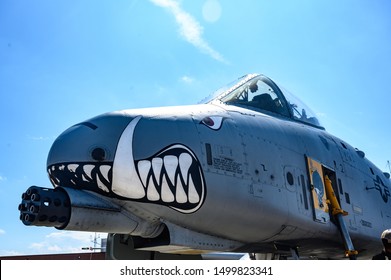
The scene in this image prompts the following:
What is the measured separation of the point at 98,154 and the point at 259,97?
4402 mm

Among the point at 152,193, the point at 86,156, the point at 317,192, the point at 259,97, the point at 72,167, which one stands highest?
the point at 259,97

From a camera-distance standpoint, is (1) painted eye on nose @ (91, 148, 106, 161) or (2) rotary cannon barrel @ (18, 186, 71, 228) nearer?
(2) rotary cannon barrel @ (18, 186, 71, 228)

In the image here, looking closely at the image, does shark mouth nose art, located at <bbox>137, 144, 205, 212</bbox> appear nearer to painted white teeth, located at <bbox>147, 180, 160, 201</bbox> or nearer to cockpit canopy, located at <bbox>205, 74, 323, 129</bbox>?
painted white teeth, located at <bbox>147, 180, 160, 201</bbox>

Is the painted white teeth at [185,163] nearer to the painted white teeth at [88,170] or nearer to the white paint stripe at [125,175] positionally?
the white paint stripe at [125,175]

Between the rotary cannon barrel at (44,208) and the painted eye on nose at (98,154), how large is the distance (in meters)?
0.61

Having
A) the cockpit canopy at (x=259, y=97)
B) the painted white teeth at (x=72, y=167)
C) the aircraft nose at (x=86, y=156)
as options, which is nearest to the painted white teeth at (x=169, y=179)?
the aircraft nose at (x=86, y=156)

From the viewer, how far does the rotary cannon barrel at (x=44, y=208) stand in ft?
15.8

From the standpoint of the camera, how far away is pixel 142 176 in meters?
5.45

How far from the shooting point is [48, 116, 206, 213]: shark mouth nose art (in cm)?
539

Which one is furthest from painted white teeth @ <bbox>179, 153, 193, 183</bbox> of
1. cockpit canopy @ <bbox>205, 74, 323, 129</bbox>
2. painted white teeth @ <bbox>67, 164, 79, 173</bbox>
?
cockpit canopy @ <bbox>205, 74, 323, 129</bbox>

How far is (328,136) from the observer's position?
1007 centimetres

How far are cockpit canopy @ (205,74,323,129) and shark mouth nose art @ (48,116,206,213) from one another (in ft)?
9.54

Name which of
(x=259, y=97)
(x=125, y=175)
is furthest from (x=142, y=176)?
(x=259, y=97)

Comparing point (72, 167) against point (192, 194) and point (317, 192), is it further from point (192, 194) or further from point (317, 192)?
point (317, 192)
